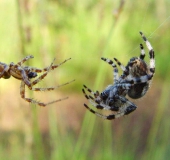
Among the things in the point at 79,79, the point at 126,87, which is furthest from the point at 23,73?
the point at 79,79

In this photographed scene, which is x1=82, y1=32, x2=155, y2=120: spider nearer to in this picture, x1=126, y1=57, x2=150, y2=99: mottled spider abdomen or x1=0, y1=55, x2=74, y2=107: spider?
x1=126, y1=57, x2=150, y2=99: mottled spider abdomen

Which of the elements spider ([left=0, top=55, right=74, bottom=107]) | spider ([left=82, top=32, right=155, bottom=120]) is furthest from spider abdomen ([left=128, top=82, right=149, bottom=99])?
spider ([left=0, top=55, right=74, bottom=107])

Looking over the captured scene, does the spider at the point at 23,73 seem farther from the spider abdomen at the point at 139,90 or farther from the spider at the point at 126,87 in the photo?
the spider abdomen at the point at 139,90

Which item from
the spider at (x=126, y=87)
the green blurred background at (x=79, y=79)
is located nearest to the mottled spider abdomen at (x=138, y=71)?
the spider at (x=126, y=87)

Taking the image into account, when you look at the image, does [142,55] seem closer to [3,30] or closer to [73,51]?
[3,30]

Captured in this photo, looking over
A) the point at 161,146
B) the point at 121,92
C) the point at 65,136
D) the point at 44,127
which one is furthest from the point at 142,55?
the point at 44,127

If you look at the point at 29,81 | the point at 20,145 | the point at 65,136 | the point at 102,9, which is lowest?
the point at 20,145

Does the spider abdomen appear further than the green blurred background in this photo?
No

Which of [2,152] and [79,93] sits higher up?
[2,152]
